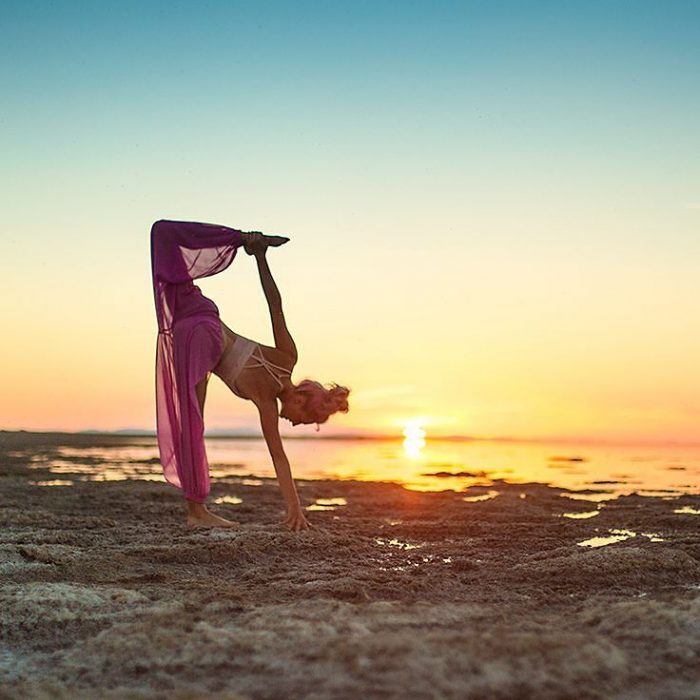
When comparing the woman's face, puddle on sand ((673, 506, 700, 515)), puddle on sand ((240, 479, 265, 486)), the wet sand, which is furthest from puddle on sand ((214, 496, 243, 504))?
puddle on sand ((673, 506, 700, 515))

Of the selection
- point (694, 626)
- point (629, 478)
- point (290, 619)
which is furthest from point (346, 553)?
point (629, 478)

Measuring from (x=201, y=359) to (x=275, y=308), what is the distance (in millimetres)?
797

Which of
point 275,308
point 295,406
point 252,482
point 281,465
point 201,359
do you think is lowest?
point 252,482

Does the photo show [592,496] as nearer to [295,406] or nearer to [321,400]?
[321,400]

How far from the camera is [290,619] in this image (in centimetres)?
332

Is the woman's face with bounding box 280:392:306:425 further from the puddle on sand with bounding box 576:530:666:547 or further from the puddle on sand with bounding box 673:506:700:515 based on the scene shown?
the puddle on sand with bounding box 673:506:700:515

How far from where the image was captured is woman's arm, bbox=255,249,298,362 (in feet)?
23.2

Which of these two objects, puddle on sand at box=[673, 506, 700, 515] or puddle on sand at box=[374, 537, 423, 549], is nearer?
puddle on sand at box=[374, 537, 423, 549]

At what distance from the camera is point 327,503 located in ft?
31.4

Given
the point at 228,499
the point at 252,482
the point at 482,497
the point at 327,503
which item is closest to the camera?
the point at 327,503

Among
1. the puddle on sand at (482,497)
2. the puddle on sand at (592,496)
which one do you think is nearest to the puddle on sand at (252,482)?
the puddle on sand at (482,497)

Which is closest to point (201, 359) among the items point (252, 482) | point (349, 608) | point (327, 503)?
point (327, 503)

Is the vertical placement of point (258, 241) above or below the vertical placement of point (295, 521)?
above

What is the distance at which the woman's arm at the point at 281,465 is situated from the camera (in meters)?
6.56
